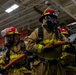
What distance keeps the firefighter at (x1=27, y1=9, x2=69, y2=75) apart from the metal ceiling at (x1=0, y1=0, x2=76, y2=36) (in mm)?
4174

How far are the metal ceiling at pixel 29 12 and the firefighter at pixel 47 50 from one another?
4.17 m

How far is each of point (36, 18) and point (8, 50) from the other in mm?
5554

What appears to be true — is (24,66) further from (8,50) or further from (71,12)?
(71,12)

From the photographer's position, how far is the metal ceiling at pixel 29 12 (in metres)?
8.09

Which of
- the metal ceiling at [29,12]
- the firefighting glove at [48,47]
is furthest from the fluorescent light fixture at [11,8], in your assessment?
the firefighting glove at [48,47]

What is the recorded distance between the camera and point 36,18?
10.3m

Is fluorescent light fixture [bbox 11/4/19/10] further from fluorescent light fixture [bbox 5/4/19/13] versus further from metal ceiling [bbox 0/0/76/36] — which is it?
metal ceiling [bbox 0/0/76/36]

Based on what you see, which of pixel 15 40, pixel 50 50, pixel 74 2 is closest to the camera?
pixel 50 50

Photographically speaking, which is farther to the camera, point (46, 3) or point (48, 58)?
point (46, 3)

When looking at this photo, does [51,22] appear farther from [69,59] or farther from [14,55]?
[14,55]

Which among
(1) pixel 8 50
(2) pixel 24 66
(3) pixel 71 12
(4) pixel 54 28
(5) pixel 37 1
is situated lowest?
(2) pixel 24 66

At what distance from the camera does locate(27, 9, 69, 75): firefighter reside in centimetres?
343

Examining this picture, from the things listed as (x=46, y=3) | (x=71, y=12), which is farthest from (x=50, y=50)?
(x=71, y=12)

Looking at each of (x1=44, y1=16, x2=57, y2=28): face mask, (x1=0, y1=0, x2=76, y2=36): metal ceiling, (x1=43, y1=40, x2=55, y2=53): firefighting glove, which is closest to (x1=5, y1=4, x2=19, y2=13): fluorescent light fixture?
(x1=0, y1=0, x2=76, y2=36): metal ceiling
